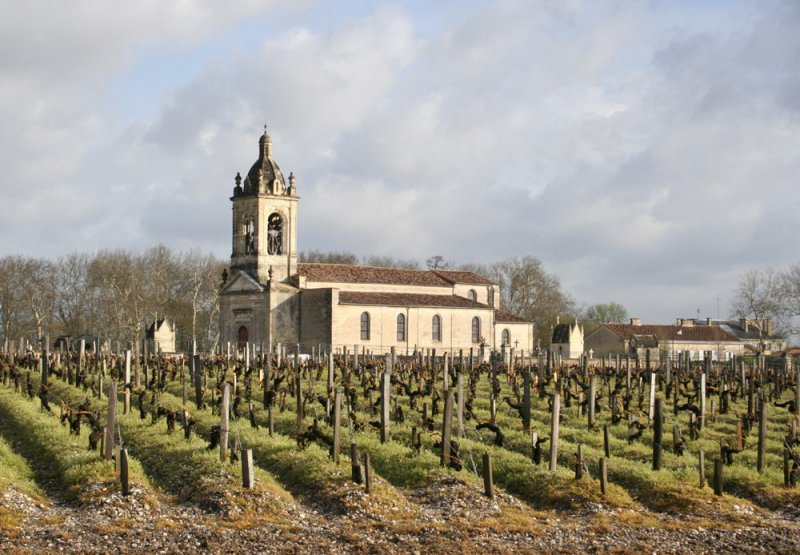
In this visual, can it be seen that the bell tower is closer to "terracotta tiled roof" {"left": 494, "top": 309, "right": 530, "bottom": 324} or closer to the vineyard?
"terracotta tiled roof" {"left": 494, "top": 309, "right": 530, "bottom": 324}

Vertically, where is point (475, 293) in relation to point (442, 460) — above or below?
above

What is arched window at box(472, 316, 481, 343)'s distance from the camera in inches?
2975

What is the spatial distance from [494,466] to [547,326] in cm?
8386

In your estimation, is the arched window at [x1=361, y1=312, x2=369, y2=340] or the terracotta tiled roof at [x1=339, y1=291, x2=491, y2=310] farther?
the terracotta tiled roof at [x1=339, y1=291, x2=491, y2=310]

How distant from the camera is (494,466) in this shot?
23938 millimetres

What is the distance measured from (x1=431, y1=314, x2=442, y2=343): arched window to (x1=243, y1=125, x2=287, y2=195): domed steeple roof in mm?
12470

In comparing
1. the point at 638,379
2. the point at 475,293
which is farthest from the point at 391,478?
the point at 475,293

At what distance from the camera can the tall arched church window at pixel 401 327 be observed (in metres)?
73.1

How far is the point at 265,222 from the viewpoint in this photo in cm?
7350

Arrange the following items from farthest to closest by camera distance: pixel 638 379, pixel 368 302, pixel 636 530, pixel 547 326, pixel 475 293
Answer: pixel 547 326 < pixel 475 293 < pixel 368 302 < pixel 638 379 < pixel 636 530

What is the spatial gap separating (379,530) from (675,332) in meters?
84.0

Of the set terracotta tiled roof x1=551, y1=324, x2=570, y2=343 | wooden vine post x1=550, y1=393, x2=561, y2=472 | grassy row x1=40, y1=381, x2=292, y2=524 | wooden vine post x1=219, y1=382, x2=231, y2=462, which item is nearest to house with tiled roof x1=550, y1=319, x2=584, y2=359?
terracotta tiled roof x1=551, y1=324, x2=570, y2=343

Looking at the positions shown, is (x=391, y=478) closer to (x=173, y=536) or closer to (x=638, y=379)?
(x=173, y=536)

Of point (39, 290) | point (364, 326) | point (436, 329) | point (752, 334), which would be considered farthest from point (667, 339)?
point (39, 290)
